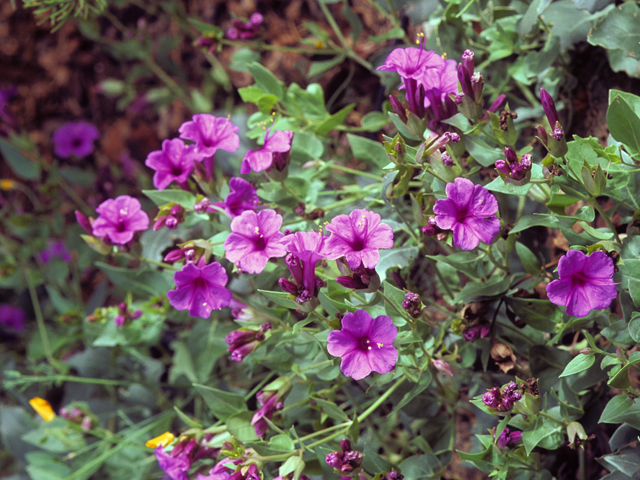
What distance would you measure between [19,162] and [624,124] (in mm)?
1690

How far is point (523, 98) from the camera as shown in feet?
4.05

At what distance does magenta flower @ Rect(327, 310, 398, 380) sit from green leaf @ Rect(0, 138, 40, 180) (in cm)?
141

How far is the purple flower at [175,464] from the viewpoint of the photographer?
35.0 inches

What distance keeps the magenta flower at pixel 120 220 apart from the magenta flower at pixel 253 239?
0.24 m

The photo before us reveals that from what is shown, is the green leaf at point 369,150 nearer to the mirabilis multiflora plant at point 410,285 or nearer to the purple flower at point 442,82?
the mirabilis multiflora plant at point 410,285

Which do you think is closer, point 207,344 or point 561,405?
point 561,405

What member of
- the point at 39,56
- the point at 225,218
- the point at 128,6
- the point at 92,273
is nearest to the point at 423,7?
the point at 225,218

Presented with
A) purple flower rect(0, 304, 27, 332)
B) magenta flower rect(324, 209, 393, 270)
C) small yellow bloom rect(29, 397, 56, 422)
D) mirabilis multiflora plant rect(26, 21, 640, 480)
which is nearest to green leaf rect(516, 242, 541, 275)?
mirabilis multiflora plant rect(26, 21, 640, 480)

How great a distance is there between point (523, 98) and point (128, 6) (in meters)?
1.52

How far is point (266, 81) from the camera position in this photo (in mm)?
1077

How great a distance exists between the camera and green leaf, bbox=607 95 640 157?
72 centimetres

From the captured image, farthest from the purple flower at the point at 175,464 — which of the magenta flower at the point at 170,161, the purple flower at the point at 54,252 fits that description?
the purple flower at the point at 54,252

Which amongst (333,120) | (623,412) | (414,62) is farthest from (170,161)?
(623,412)

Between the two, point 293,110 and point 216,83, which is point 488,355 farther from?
point 216,83
